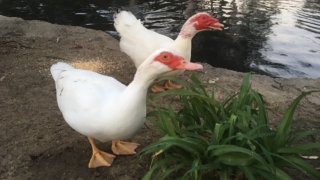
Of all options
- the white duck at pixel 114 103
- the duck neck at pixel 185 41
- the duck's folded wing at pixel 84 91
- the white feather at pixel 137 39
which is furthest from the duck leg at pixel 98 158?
the white feather at pixel 137 39

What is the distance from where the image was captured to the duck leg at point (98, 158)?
377 cm

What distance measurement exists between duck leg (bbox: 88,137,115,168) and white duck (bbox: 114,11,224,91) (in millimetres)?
1444

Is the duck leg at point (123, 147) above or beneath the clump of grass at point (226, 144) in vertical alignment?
beneath

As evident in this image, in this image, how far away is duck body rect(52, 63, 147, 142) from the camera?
3.41 metres

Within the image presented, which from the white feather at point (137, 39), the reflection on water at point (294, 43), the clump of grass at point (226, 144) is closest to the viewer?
the clump of grass at point (226, 144)

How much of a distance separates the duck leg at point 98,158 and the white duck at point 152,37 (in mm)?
1444

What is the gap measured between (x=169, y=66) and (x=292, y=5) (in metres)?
8.99

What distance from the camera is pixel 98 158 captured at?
380 centimetres

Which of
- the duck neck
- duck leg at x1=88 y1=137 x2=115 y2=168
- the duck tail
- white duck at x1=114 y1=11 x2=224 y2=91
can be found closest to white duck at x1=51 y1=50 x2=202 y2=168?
duck leg at x1=88 y1=137 x2=115 y2=168

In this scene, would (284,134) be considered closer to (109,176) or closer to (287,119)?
(287,119)

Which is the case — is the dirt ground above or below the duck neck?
below

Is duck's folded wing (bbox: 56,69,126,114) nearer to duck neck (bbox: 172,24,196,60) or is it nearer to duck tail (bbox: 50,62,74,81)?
duck tail (bbox: 50,62,74,81)

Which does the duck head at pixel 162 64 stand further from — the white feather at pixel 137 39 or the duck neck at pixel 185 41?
the white feather at pixel 137 39

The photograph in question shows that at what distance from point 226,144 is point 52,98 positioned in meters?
2.71
